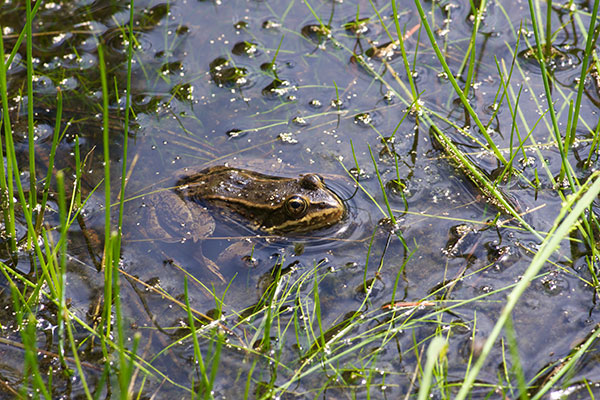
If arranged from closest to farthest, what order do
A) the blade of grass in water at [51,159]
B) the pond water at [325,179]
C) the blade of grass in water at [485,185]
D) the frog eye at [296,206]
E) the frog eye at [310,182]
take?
the blade of grass in water at [51,159] < the pond water at [325,179] < the blade of grass in water at [485,185] < the frog eye at [296,206] < the frog eye at [310,182]

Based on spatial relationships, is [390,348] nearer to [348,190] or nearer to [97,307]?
[348,190]

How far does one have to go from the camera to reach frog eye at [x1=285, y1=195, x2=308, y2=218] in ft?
13.2

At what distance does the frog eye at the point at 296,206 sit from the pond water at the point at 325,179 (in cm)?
19

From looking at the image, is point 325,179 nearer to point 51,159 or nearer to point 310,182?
point 310,182

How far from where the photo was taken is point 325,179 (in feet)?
14.4

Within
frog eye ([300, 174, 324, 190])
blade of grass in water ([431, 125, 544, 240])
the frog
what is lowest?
the frog

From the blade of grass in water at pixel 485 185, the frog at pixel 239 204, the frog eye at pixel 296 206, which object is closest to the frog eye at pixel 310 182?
the frog at pixel 239 204

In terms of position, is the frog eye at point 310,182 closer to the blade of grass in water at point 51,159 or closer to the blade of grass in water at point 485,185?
the blade of grass in water at point 485,185

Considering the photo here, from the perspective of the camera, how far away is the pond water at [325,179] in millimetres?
3213

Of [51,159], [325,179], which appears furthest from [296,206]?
[51,159]

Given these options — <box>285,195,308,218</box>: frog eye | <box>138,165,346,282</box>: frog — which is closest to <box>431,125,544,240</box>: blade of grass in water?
<box>138,165,346,282</box>: frog

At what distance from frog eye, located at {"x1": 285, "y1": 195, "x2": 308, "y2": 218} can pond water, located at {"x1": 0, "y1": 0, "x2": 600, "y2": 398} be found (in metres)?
0.19

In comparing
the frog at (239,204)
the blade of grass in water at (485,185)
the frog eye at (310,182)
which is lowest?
the frog at (239,204)

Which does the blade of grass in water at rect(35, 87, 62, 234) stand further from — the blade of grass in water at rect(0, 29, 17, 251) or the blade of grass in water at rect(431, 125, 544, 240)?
the blade of grass in water at rect(431, 125, 544, 240)
